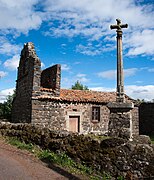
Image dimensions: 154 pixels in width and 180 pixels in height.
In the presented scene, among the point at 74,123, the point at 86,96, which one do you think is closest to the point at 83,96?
the point at 86,96

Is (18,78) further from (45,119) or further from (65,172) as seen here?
(65,172)

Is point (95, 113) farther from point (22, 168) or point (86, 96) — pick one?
point (22, 168)

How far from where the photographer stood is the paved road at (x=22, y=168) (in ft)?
18.1

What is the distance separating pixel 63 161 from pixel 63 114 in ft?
30.1

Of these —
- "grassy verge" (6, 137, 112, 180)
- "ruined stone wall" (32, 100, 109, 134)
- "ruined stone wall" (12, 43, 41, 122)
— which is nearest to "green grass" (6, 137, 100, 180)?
"grassy verge" (6, 137, 112, 180)

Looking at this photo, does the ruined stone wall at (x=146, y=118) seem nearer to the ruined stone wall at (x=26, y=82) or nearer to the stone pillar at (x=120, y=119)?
the ruined stone wall at (x=26, y=82)

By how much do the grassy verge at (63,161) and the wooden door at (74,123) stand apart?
27.1 ft

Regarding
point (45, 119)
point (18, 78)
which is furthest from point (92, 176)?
point (18, 78)

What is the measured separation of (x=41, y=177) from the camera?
5.53 m

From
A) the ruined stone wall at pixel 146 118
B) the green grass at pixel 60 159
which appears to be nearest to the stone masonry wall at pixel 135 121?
the ruined stone wall at pixel 146 118

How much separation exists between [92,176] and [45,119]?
9369 mm

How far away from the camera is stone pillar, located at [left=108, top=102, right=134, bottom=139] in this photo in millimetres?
8125

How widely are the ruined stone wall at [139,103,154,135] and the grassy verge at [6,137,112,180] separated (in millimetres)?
15702

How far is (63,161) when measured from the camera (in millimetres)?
6605
